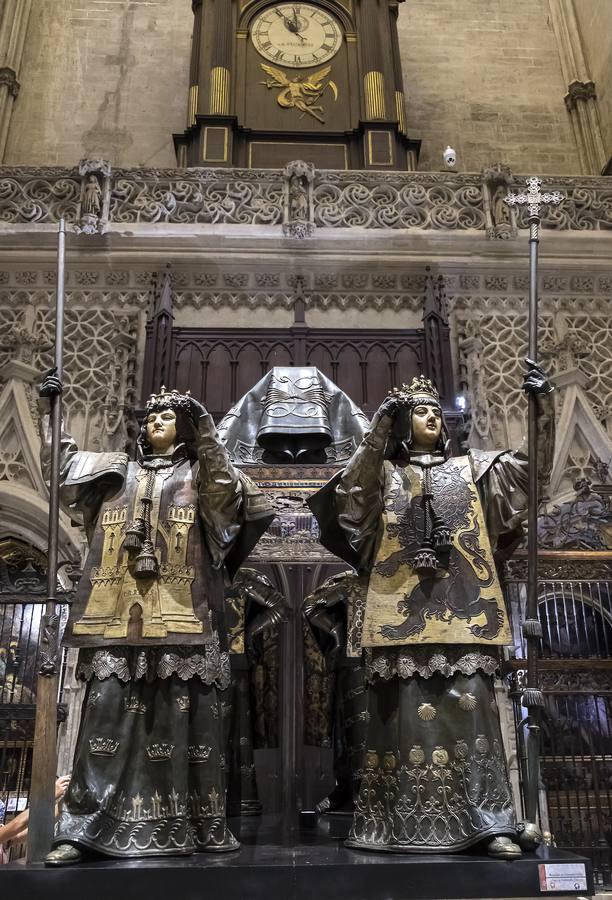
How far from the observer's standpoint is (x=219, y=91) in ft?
33.7

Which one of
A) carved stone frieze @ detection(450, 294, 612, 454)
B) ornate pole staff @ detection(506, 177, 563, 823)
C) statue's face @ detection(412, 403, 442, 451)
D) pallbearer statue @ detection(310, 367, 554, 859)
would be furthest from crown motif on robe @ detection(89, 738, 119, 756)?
carved stone frieze @ detection(450, 294, 612, 454)

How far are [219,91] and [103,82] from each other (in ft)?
8.15

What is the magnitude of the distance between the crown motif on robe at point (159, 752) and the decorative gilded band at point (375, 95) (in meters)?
8.70

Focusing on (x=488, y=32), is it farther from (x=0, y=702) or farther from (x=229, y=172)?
(x=0, y=702)

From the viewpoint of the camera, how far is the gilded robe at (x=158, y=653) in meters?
3.10

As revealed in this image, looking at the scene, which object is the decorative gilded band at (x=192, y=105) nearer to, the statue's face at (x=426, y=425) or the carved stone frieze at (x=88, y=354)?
the carved stone frieze at (x=88, y=354)

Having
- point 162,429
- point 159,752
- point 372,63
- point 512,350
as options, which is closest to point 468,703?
point 159,752

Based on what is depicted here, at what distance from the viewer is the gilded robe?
310cm

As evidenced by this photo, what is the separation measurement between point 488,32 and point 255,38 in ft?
12.8

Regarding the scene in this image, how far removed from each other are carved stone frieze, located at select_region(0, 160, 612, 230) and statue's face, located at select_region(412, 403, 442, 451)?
201 inches

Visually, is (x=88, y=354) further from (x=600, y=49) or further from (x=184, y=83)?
(x=600, y=49)

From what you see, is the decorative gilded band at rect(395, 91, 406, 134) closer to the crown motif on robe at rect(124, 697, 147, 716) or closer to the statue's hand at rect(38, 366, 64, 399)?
the statue's hand at rect(38, 366, 64, 399)

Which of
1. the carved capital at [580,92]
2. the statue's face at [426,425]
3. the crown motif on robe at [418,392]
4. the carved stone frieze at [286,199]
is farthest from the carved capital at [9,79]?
the statue's face at [426,425]

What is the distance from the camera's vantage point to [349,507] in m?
3.62
